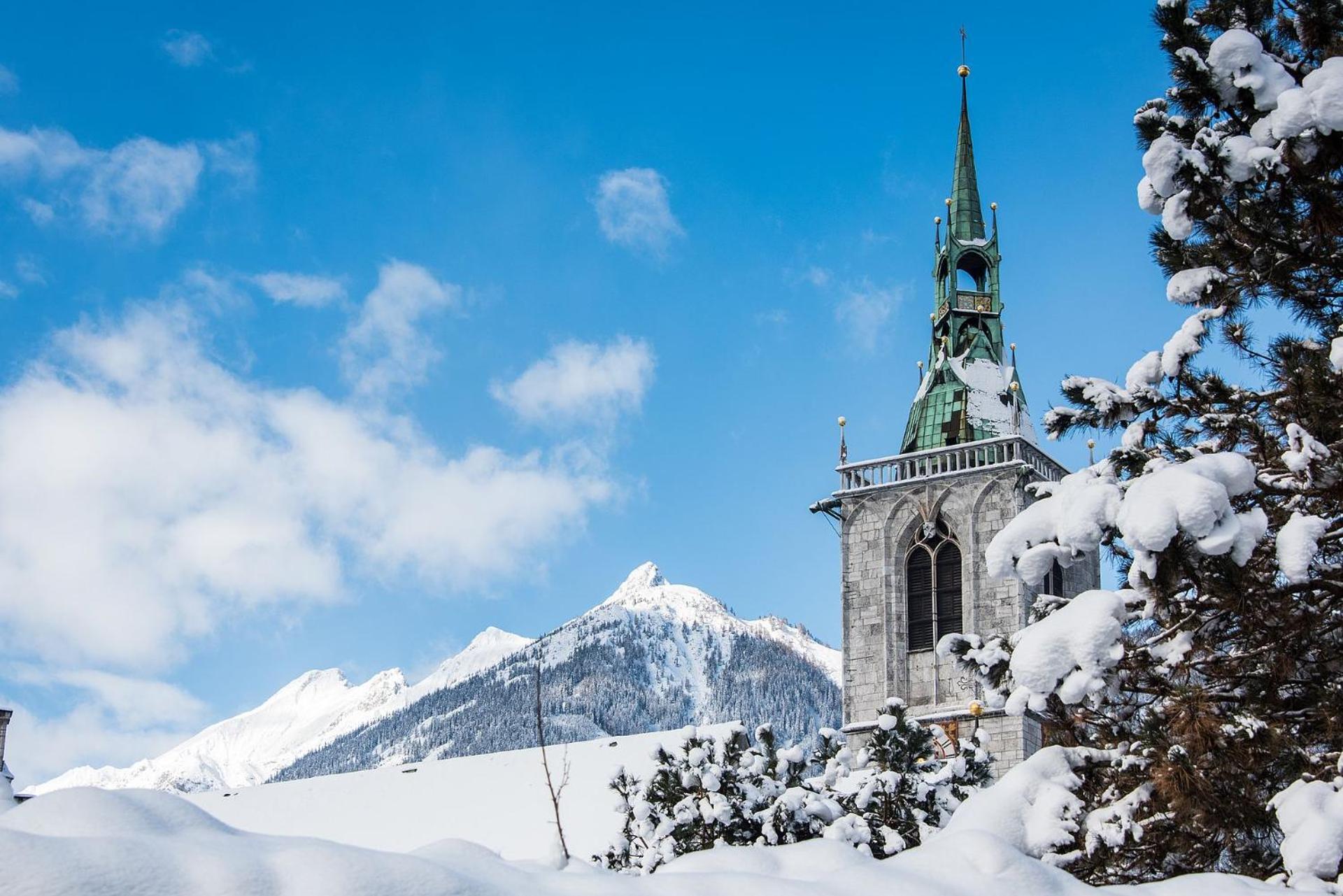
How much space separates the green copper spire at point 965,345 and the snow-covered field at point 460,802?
1229cm

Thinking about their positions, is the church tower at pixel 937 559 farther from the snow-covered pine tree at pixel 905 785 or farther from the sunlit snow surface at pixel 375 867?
the sunlit snow surface at pixel 375 867

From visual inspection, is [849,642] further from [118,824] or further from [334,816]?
[118,824]

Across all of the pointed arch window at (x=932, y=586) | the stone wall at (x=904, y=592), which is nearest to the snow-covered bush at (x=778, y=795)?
the stone wall at (x=904, y=592)

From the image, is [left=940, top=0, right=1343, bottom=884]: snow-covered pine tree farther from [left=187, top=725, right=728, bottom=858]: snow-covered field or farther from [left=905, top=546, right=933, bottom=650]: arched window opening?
[left=905, top=546, right=933, bottom=650]: arched window opening

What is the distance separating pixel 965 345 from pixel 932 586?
31.3ft

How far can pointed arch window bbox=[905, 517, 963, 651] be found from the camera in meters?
41.6

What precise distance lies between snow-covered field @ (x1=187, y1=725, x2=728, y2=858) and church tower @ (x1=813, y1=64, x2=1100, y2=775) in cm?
612

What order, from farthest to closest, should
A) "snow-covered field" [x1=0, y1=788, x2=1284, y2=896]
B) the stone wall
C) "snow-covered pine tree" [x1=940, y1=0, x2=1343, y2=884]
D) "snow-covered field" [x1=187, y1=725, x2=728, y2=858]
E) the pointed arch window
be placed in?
1. the pointed arch window
2. the stone wall
3. "snow-covered field" [x1=187, y1=725, x2=728, y2=858]
4. "snow-covered pine tree" [x1=940, y1=0, x2=1343, y2=884]
5. "snow-covered field" [x1=0, y1=788, x2=1284, y2=896]

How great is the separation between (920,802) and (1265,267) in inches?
576

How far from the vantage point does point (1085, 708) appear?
9.21 meters

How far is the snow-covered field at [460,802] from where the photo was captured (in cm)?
3819

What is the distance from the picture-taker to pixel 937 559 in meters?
42.2

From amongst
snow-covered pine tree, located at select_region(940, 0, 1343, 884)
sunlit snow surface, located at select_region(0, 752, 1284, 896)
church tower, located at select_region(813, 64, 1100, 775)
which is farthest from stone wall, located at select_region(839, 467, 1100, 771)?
sunlit snow surface, located at select_region(0, 752, 1284, 896)

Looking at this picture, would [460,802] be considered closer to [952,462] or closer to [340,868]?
[952,462]
